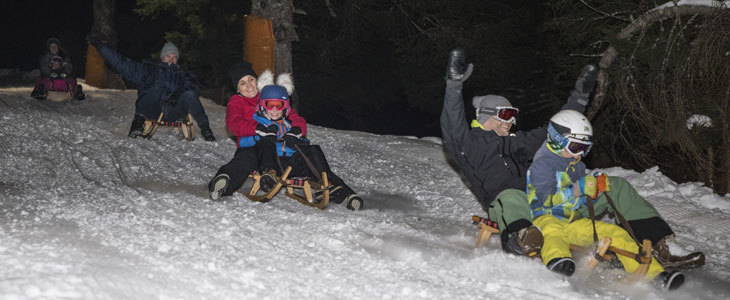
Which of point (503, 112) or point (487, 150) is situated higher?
point (503, 112)

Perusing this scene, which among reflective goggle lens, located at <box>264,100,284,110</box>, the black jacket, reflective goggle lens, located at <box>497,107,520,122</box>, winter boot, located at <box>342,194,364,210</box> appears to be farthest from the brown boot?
reflective goggle lens, located at <box>264,100,284,110</box>

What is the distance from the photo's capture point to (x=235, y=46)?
2045cm

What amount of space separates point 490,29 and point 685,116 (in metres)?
8.78

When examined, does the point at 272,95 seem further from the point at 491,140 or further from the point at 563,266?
the point at 563,266

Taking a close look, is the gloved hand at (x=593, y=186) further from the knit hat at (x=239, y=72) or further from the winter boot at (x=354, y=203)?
the knit hat at (x=239, y=72)

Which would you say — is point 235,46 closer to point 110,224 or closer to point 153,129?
point 153,129

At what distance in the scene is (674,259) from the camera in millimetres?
4340

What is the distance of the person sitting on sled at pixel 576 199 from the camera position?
418 centimetres

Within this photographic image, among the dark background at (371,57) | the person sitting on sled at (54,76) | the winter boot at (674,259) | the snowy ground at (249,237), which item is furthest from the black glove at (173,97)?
the winter boot at (674,259)

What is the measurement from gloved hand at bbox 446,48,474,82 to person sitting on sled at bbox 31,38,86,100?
8.88m

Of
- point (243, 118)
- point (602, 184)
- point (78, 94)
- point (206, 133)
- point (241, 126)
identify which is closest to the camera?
point (602, 184)

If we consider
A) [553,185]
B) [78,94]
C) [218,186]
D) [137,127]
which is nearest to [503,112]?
[553,185]

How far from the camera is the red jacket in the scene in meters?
6.30

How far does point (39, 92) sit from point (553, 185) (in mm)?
9656
